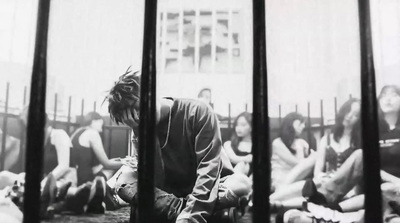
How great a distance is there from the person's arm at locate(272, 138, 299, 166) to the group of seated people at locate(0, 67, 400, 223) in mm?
11

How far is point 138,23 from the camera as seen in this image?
5711mm

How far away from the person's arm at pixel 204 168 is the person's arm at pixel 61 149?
1.40 meters

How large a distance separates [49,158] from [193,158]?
1.60 m

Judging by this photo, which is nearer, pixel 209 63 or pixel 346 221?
pixel 346 221

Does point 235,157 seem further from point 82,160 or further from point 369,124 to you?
point 82,160

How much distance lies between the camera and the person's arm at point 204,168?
516 centimetres

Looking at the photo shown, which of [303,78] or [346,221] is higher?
[303,78]

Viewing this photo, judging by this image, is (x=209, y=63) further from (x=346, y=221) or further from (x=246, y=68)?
(x=346, y=221)

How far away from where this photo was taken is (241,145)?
5.38m

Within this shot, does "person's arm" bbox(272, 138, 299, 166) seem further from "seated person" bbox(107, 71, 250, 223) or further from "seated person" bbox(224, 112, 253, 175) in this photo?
"seated person" bbox(107, 71, 250, 223)

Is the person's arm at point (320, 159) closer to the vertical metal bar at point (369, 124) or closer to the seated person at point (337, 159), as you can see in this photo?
the seated person at point (337, 159)

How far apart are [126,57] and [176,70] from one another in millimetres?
606

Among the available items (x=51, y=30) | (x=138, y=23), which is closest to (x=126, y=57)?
(x=138, y=23)

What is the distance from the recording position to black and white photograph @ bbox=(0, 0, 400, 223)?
5250 millimetres
